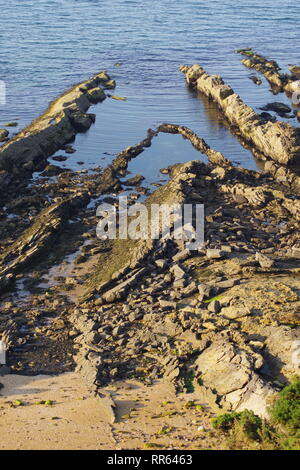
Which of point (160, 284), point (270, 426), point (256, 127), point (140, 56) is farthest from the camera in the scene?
point (140, 56)

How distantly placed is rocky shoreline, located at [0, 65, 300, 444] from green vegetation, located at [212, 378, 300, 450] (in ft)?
4.02

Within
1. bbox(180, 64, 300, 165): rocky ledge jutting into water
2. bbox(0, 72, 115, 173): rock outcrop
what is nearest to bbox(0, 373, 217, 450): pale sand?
bbox(0, 72, 115, 173): rock outcrop

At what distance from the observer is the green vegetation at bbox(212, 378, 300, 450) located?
75.6 feet

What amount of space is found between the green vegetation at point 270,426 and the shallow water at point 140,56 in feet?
104

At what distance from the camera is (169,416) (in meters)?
25.8

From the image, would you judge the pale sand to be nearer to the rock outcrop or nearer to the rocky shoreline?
the rocky shoreline

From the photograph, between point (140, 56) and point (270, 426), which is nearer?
point (270, 426)

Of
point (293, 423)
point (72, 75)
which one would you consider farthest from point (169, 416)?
point (72, 75)

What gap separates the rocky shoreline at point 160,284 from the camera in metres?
28.6

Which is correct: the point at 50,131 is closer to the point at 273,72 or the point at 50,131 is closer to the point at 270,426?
the point at 273,72

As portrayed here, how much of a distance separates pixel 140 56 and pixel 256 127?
38.5 metres

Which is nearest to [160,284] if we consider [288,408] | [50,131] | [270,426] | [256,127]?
[270,426]

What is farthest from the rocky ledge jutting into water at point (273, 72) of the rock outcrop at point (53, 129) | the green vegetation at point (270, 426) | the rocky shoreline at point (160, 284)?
the green vegetation at point (270, 426)

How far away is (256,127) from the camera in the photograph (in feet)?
203
